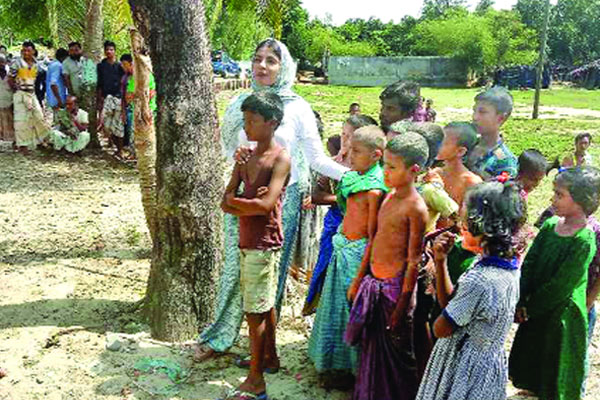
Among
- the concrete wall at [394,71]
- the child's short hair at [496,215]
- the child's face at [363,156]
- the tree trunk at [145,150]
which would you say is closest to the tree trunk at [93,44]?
the tree trunk at [145,150]

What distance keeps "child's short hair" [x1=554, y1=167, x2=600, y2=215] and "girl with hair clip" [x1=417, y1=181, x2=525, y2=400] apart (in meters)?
0.60

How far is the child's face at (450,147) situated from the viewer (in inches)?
131

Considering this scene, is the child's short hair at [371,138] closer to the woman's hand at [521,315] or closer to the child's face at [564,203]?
the child's face at [564,203]

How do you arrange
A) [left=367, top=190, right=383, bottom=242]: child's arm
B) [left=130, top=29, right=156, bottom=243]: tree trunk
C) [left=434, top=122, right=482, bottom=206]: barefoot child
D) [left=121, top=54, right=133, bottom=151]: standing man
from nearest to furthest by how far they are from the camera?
[left=367, top=190, right=383, bottom=242]: child's arm, [left=434, top=122, right=482, bottom=206]: barefoot child, [left=130, top=29, right=156, bottom=243]: tree trunk, [left=121, top=54, right=133, bottom=151]: standing man

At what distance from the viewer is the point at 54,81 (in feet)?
32.9

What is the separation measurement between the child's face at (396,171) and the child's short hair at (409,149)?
18 millimetres

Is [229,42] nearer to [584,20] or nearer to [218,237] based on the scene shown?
[218,237]

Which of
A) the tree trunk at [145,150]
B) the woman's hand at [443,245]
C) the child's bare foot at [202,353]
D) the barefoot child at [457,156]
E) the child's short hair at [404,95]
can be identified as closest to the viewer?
the woman's hand at [443,245]

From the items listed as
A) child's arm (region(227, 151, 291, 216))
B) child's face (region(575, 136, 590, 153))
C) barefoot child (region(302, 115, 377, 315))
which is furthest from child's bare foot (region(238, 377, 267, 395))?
child's face (region(575, 136, 590, 153))

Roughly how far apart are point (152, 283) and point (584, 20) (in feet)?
176

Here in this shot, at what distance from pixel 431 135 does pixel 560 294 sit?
1.01 meters

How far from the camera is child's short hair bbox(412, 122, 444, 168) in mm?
3211

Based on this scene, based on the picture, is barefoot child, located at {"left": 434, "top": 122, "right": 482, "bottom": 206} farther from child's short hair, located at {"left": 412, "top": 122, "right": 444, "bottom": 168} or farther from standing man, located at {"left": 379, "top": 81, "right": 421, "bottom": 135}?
standing man, located at {"left": 379, "top": 81, "right": 421, "bottom": 135}

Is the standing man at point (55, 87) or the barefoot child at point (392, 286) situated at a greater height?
the standing man at point (55, 87)
